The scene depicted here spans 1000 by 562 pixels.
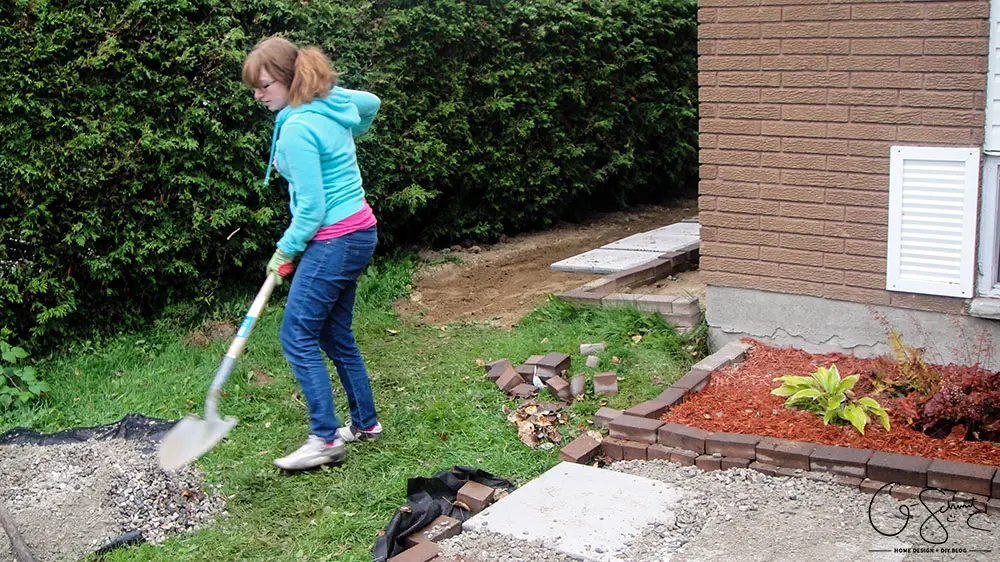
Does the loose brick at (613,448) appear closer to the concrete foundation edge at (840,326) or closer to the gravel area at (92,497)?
the concrete foundation edge at (840,326)

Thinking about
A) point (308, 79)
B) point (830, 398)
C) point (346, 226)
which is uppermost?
point (308, 79)

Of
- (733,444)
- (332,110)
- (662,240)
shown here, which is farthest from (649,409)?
(662,240)

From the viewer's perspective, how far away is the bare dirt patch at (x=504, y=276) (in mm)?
7734

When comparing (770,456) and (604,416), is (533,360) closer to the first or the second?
(604,416)

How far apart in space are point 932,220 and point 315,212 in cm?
309

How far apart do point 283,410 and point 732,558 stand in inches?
114

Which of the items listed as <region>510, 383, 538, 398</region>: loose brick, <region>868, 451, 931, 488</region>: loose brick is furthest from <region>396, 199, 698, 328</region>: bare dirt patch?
<region>868, 451, 931, 488</region>: loose brick

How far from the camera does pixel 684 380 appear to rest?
5.57m

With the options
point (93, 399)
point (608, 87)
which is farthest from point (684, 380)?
point (608, 87)

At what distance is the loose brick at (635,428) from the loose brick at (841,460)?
753mm

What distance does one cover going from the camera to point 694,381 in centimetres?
554

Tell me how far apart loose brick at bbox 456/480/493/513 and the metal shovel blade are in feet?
3.69

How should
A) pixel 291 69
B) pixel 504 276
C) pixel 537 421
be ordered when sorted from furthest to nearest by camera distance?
pixel 504 276
pixel 537 421
pixel 291 69

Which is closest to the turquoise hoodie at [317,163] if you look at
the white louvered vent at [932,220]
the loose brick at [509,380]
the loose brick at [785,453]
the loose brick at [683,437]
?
the loose brick at [509,380]
